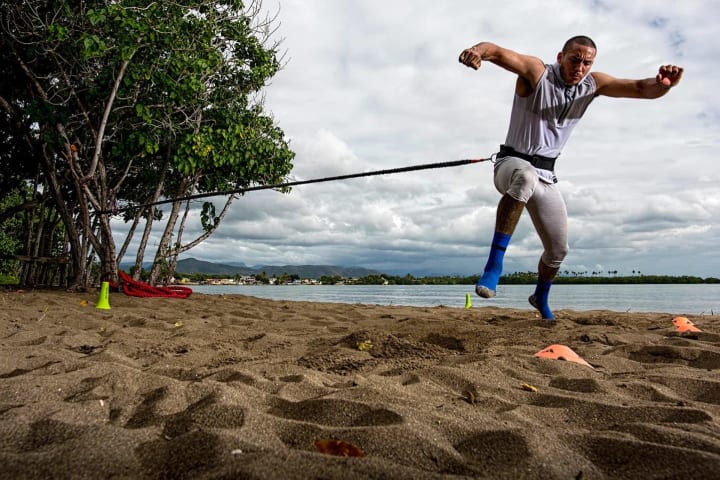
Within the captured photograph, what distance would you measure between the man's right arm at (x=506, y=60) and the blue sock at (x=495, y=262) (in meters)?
1.21

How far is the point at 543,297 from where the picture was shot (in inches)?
207

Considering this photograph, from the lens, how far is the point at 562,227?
4457 mm

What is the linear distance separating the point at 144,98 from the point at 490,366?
321 inches

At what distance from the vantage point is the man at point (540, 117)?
3.76 m

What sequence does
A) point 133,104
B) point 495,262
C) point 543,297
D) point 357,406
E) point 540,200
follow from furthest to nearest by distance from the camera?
point 133,104, point 543,297, point 540,200, point 495,262, point 357,406

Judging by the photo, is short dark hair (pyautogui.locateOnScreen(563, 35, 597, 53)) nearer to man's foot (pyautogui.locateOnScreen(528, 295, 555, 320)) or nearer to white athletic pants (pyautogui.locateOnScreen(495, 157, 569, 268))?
white athletic pants (pyautogui.locateOnScreen(495, 157, 569, 268))

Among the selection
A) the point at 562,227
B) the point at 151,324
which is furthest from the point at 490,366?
the point at 151,324

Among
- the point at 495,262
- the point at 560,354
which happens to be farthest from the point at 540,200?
the point at 560,354

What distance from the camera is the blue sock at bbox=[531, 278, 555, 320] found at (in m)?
5.15

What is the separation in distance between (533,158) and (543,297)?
6.11 feet

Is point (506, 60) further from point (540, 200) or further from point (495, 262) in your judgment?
point (495, 262)

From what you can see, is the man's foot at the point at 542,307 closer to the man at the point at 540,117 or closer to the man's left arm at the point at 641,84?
the man at the point at 540,117

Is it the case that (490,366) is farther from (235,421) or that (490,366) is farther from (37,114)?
(37,114)

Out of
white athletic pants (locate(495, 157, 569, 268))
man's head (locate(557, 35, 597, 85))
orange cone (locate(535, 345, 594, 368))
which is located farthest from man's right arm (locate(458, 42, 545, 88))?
orange cone (locate(535, 345, 594, 368))
